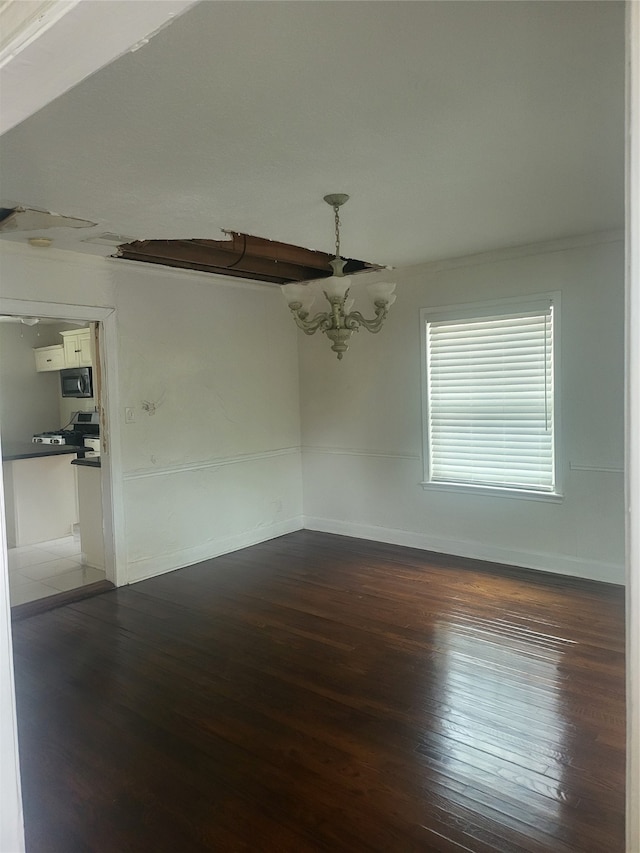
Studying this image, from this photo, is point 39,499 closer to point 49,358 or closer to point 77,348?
point 77,348

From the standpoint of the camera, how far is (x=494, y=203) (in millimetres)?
3385

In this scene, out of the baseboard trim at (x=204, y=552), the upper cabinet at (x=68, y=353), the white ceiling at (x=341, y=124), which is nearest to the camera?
the white ceiling at (x=341, y=124)

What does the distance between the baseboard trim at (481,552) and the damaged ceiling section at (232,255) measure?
256cm

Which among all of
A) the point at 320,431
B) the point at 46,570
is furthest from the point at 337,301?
the point at 46,570

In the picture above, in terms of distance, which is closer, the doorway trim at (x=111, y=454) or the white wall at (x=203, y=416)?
the doorway trim at (x=111, y=454)

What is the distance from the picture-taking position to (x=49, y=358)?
6777 mm

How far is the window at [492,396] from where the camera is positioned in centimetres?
446

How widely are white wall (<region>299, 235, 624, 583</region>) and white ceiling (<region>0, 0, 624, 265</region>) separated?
0.74 metres

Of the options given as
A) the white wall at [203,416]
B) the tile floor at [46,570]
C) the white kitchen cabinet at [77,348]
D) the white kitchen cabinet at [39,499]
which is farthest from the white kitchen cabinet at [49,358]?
the white wall at [203,416]

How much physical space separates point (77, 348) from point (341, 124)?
5.01 meters

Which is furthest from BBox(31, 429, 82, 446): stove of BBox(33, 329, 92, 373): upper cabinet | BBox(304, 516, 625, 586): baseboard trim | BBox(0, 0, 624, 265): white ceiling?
BBox(0, 0, 624, 265): white ceiling

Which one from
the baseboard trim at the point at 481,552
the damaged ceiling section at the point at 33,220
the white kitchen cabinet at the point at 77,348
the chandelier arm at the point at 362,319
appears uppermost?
the damaged ceiling section at the point at 33,220

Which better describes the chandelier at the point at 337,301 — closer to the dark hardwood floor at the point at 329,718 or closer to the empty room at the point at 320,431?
the empty room at the point at 320,431

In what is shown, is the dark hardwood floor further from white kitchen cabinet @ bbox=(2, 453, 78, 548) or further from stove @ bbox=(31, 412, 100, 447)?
stove @ bbox=(31, 412, 100, 447)
